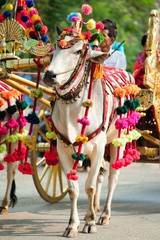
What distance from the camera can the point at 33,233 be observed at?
4.67 metres

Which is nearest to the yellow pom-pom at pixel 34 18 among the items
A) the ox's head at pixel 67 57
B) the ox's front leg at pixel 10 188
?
the ox's head at pixel 67 57

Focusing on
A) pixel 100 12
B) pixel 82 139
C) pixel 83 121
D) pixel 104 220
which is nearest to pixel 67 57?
pixel 83 121

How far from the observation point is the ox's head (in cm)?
425

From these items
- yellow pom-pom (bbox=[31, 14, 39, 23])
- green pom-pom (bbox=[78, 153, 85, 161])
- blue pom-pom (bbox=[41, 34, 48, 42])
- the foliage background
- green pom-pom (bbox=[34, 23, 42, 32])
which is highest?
the foliage background

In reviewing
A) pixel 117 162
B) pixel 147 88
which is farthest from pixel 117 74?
pixel 117 162

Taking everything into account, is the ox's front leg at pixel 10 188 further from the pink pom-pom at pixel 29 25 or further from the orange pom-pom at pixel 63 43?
the orange pom-pom at pixel 63 43

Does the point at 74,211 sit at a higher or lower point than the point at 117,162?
lower

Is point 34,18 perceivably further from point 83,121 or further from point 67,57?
point 83,121

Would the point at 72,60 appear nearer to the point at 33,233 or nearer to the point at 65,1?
the point at 33,233

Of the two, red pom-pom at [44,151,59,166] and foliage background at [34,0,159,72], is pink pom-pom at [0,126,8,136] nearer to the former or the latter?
red pom-pom at [44,151,59,166]

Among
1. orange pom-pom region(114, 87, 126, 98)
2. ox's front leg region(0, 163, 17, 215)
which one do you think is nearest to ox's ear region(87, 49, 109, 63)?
orange pom-pom region(114, 87, 126, 98)

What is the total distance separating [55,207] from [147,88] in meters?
2.05

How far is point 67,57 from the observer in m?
4.41

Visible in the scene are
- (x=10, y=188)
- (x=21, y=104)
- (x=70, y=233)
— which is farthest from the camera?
(x=10, y=188)
